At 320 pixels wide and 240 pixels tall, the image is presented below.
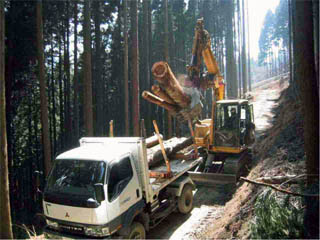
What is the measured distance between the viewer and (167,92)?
7.66 meters

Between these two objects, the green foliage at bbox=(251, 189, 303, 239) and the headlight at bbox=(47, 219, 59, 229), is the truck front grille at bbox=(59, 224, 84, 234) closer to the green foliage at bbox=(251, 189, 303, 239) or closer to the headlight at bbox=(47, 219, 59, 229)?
the headlight at bbox=(47, 219, 59, 229)

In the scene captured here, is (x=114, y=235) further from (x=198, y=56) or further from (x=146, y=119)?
(x=146, y=119)

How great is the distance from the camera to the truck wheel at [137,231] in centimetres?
585

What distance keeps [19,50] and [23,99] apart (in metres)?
3.15

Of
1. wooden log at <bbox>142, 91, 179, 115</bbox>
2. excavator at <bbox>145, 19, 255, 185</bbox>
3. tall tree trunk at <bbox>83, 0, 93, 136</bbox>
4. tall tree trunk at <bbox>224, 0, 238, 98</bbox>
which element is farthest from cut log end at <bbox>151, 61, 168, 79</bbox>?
tall tree trunk at <bbox>224, 0, 238, 98</bbox>

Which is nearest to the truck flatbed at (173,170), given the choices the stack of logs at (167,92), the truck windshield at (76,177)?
the stack of logs at (167,92)

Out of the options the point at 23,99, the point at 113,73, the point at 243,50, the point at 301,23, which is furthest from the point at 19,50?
the point at 243,50

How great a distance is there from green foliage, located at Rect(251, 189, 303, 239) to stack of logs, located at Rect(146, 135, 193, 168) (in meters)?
4.13

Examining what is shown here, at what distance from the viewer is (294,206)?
163 inches

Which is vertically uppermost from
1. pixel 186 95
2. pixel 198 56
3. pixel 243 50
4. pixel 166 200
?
pixel 243 50

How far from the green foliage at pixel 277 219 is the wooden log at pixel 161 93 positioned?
13.5 ft

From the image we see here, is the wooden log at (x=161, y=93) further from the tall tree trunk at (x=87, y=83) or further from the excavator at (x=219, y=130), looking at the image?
the tall tree trunk at (x=87, y=83)

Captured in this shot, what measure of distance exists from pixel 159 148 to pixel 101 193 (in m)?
3.90

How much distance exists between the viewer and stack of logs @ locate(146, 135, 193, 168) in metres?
8.19
